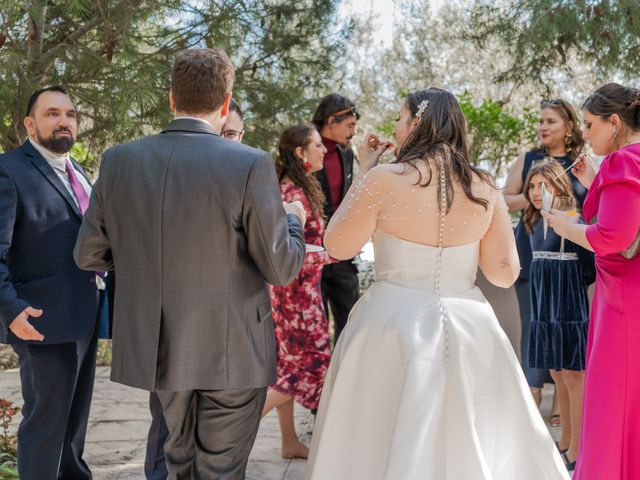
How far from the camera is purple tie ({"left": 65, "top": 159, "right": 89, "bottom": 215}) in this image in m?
3.63

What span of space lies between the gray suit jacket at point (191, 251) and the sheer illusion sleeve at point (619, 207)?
4.00 feet

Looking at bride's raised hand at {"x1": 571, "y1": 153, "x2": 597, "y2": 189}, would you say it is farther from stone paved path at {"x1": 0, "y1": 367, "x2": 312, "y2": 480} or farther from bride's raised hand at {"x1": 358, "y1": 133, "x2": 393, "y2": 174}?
stone paved path at {"x1": 0, "y1": 367, "x2": 312, "y2": 480}

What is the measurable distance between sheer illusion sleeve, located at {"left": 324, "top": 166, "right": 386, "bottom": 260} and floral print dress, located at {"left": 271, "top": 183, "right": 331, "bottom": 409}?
1.32 m

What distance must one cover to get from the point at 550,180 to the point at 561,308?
724 millimetres

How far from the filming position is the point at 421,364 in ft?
9.59

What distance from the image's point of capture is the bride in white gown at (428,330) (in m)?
2.94

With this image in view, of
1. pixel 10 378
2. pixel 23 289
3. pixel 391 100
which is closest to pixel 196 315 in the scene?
pixel 23 289

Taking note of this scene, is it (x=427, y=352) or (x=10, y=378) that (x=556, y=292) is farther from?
(x=10, y=378)

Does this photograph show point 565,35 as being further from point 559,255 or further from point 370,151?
point 370,151

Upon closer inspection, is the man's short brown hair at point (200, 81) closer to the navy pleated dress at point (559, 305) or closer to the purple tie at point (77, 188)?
the purple tie at point (77, 188)

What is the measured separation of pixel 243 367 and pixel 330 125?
2.86 metres

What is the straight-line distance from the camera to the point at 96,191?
279cm

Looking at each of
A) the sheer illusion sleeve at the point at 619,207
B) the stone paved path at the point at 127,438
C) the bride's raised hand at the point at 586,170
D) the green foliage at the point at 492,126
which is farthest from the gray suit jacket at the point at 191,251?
the green foliage at the point at 492,126

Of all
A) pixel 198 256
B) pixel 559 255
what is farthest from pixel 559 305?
pixel 198 256
